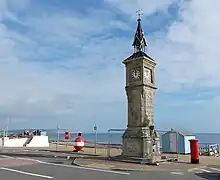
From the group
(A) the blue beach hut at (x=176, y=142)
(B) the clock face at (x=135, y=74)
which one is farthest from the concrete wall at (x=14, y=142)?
(B) the clock face at (x=135, y=74)

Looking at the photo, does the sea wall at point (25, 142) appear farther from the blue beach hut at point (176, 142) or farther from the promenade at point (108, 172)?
the promenade at point (108, 172)

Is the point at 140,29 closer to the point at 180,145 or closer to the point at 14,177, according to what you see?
the point at 180,145

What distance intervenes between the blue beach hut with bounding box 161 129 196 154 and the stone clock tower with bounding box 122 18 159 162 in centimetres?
609

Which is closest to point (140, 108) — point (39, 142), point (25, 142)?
point (39, 142)

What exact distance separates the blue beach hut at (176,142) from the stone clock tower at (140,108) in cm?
609

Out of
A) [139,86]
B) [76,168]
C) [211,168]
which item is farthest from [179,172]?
[139,86]

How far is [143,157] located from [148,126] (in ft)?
5.36

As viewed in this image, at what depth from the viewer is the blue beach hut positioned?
22672 mm

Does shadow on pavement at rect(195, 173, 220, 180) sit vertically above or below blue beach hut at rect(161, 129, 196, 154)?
below

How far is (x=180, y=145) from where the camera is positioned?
74.9ft

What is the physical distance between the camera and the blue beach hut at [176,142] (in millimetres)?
22672

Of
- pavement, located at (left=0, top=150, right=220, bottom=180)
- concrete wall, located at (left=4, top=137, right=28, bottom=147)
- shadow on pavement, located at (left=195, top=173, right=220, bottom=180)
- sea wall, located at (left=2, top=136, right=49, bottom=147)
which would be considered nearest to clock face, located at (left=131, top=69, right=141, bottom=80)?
pavement, located at (left=0, top=150, right=220, bottom=180)

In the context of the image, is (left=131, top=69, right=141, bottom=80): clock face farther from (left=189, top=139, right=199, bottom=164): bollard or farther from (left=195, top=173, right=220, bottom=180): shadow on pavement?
(left=195, top=173, right=220, bottom=180): shadow on pavement

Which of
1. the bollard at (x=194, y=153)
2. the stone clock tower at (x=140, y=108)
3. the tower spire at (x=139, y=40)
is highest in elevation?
the tower spire at (x=139, y=40)
